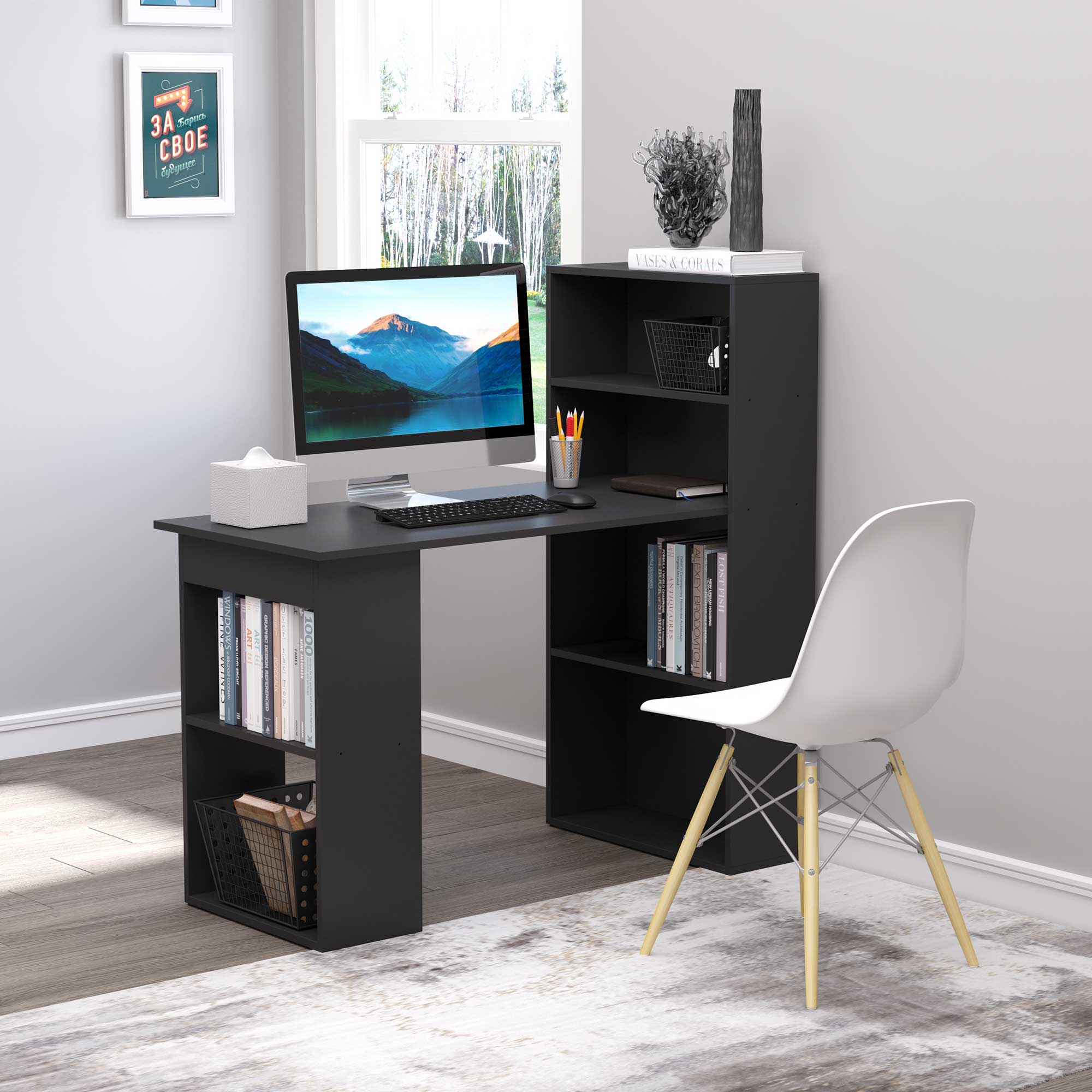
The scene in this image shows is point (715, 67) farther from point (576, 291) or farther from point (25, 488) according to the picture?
point (25, 488)

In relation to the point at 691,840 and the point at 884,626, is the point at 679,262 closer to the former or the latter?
the point at 884,626

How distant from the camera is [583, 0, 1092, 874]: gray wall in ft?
11.1

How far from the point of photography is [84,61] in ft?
15.6

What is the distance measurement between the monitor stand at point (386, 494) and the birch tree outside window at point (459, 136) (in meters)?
0.81

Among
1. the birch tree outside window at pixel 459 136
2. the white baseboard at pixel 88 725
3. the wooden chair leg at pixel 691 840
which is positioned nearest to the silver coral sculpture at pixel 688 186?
the birch tree outside window at pixel 459 136

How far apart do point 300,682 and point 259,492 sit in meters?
0.37

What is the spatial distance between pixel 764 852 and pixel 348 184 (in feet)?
7.59

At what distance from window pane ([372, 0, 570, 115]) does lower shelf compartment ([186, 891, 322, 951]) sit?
7.08 feet

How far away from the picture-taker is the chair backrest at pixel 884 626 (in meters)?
2.97

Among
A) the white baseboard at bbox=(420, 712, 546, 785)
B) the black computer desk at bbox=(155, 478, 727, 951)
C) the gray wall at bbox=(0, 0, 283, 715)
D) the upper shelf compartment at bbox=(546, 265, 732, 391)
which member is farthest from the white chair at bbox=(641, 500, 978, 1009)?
the gray wall at bbox=(0, 0, 283, 715)

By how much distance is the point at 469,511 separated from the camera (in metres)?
3.52

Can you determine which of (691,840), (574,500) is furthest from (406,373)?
(691,840)

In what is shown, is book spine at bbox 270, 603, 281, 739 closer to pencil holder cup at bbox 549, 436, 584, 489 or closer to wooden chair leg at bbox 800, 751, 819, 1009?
pencil holder cup at bbox 549, 436, 584, 489

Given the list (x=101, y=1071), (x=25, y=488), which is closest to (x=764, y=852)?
(x=101, y=1071)
